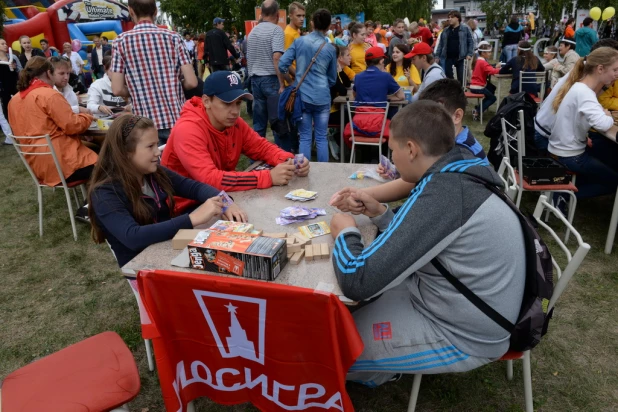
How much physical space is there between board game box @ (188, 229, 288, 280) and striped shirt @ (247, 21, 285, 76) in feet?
15.1

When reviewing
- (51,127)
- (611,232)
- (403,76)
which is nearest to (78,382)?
(51,127)

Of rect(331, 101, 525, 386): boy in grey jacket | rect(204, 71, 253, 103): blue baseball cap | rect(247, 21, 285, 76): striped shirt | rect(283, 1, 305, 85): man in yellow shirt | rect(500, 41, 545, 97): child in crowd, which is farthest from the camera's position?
rect(500, 41, 545, 97): child in crowd

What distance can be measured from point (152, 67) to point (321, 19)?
208cm

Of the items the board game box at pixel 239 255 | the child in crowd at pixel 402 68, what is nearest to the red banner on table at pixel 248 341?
the board game box at pixel 239 255

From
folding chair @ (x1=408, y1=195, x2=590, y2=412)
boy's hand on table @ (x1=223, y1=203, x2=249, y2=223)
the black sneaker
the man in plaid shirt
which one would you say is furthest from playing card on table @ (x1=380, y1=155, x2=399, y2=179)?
the black sneaker

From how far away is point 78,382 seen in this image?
1.66 meters

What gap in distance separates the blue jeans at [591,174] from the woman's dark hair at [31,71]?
16.1 feet

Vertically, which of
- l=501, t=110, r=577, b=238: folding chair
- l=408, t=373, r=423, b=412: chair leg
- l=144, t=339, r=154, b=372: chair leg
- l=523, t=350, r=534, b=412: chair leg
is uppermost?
l=501, t=110, r=577, b=238: folding chair

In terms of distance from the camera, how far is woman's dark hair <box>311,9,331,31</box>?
493 centimetres

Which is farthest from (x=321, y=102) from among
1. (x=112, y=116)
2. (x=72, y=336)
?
(x=72, y=336)

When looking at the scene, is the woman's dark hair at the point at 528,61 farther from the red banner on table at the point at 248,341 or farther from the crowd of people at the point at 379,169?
the red banner on table at the point at 248,341

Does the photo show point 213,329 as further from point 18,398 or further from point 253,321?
point 18,398

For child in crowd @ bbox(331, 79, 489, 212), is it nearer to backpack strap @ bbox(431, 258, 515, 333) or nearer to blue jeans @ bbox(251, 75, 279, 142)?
backpack strap @ bbox(431, 258, 515, 333)

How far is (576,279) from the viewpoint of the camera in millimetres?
3328
